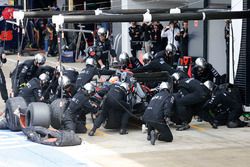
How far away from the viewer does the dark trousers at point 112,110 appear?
1630 cm

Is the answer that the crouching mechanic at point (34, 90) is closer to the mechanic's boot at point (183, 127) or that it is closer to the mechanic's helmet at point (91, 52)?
the mechanic's boot at point (183, 127)

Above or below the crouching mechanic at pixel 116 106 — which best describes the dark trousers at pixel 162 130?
below

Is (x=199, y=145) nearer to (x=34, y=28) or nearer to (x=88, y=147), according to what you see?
(x=88, y=147)

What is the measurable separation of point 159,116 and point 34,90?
387cm

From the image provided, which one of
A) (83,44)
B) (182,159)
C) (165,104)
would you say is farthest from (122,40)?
(182,159)

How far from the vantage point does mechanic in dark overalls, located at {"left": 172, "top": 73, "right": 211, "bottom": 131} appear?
55.1ft

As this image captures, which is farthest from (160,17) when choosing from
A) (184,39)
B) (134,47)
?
(134,47)

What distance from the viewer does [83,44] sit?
101 ft

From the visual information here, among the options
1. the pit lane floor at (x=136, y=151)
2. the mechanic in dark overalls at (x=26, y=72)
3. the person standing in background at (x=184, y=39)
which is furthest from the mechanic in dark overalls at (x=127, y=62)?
the person standing in background at (x=184, y=39)

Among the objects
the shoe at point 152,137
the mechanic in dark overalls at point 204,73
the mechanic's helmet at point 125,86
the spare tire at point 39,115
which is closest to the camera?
the shoe at point 152,137

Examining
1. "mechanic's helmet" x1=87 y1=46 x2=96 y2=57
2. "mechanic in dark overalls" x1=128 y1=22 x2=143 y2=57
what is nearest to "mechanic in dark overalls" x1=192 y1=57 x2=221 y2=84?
"mechanic's helmet" x1=87 y1=46 x2=96 y2=57

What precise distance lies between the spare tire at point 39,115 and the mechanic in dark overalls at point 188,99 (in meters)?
2.86

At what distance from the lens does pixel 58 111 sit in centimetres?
1645

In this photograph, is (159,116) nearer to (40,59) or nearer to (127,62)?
(127,62)
